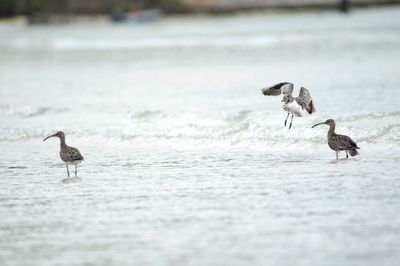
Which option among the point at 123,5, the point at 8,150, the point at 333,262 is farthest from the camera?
the point at 123,5

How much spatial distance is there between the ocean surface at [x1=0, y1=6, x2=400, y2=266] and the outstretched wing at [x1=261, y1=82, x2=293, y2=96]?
2.34 ft

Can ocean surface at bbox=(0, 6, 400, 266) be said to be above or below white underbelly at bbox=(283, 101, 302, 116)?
below

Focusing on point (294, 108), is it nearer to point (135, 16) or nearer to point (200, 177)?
point (200, 177)

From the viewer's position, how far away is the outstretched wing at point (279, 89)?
522 inches

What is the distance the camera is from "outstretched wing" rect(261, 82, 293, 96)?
13.2 metres

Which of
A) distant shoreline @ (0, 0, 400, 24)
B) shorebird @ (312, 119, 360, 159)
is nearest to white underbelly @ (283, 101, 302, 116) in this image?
shorebird @ (312, 119, 360, 159)

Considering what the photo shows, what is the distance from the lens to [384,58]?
29766 millimetres

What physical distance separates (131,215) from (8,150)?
5062 millimetres

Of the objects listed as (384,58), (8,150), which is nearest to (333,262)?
(8,150)

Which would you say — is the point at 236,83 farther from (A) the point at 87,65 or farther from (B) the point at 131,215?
(B) the point at 131,215

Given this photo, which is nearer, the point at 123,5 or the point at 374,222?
the point at 374,222

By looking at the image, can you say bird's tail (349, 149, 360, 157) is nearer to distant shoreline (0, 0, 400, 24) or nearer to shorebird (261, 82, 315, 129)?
shorebird (261, 82, 315, 129)

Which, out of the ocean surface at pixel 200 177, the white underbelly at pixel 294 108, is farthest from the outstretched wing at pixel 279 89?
the ocean surface at pixel 200 177

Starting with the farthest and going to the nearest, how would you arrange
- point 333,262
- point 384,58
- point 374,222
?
1. point 384,58
2. point 374,222
3. point 333,262
